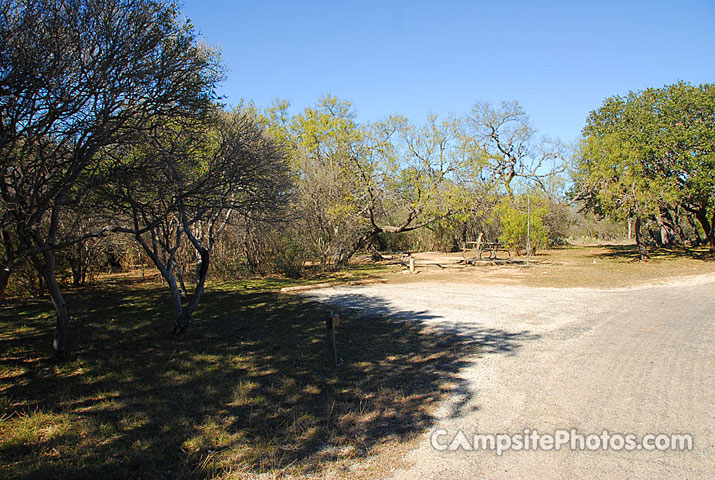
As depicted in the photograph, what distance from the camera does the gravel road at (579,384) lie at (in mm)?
3031

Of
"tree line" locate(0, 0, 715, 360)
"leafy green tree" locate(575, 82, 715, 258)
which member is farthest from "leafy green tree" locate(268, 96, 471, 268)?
"leafy green tree" locate(575, 82, 715, 258)

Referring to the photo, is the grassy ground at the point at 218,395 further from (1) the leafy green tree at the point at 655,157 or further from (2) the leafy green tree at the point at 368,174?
(1) the leafy green tree at the point at 655,157

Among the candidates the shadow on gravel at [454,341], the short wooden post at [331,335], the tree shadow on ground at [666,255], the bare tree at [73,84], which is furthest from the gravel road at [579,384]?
the tree shadow on ground at [666,255]

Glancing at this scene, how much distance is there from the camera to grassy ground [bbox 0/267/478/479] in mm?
3244

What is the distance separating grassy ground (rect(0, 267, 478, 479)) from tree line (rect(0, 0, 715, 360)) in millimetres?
917

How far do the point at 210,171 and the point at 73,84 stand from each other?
5.96 feet

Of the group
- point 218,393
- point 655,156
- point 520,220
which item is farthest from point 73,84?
point 655,156

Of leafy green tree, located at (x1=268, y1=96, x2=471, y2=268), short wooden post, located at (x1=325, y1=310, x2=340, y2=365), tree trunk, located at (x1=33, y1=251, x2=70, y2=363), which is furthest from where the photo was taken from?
leafy green tree, located at (x1=268, y1=96, x2=471, y2=268)

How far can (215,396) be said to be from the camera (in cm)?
452

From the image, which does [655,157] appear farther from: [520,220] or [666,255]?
[520,220]

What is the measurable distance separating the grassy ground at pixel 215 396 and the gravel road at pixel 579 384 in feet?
1.38

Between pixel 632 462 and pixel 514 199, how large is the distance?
950 inches

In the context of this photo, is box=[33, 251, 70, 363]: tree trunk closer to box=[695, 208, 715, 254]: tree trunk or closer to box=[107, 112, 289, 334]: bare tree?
box=[107, 112, 289, 334]: bare tree

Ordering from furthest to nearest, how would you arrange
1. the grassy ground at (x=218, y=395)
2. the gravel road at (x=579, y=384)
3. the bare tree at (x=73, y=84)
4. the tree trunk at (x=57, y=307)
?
the tree trunk at (x=57, y=307) < the bare tree at (x=73, y=84) < the grassy ground at (x=218, y=395) < the gravel road at (x=579, y=384)
